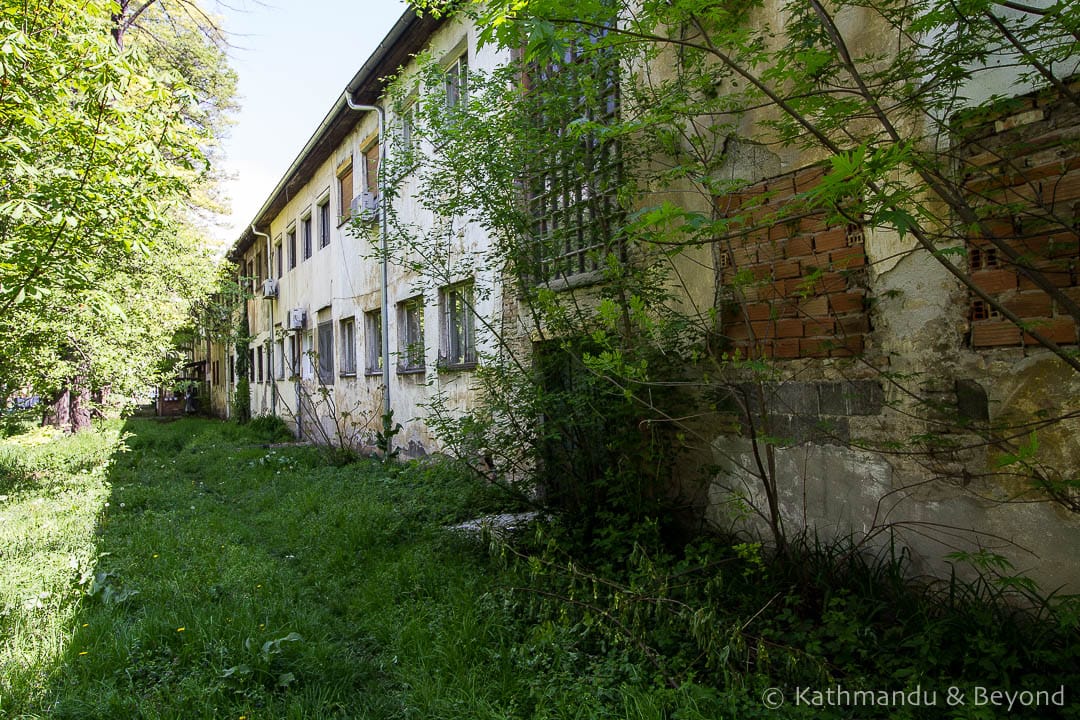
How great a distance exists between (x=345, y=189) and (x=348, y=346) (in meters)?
3.12

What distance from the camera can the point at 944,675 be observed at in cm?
252

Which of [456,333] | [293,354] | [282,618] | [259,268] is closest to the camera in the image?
[282,618]

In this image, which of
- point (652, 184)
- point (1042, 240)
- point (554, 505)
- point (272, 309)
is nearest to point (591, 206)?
point (652, 184)

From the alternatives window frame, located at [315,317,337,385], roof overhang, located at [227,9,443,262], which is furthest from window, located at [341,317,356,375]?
roof overhang, located at [227,9,443,262]

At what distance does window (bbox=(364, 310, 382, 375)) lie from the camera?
35.8ft

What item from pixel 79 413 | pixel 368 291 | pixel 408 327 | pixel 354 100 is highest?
pixel 354 100

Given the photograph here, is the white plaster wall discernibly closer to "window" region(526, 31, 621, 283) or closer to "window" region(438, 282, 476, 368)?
"window" region(438, 282, 476, 368)

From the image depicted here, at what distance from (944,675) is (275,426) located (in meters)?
16.0

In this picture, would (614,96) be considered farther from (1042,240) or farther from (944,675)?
(944,675)

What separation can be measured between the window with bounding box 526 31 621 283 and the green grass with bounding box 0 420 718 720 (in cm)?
199

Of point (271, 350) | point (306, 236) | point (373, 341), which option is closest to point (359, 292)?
point (373, 341)

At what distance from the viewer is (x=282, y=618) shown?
375 cm

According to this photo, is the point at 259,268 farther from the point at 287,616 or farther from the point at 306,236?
the point at 287,616

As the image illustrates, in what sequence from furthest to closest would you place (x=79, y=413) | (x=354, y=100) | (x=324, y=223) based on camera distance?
(x=79, y=413) < (x=324, y=223) < (x=354, y=100)
